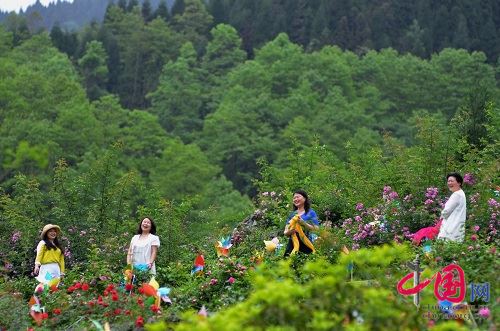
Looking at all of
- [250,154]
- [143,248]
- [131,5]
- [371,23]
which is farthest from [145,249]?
[131,5]

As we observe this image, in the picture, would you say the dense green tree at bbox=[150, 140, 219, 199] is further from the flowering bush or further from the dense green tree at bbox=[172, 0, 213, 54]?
the dense green tree at bbox=[172, 0, 213, 54]

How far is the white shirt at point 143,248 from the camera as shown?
1029 centimetres

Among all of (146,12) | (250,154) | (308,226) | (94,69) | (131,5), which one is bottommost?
(250,154)

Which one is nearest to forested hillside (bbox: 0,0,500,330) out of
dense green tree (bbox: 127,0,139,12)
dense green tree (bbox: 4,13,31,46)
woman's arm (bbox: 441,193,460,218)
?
woman's arm (bbox: 441,193,460,218)

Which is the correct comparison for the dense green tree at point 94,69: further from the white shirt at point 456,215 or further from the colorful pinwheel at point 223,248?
the white shirt at point 456,215

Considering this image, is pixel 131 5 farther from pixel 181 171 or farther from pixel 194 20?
pixel 181 171

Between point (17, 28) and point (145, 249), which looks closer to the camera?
point (145, 249)

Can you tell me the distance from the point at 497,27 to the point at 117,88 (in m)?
38.0

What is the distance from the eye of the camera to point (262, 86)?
62.7 metres

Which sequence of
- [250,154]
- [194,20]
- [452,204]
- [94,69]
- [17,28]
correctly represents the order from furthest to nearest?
1. [194,20]
2. [17,28]
3. [94,69]
4. [250,154]
5. [452,204]

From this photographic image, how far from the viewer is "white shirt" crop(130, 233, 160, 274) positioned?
10289 mm

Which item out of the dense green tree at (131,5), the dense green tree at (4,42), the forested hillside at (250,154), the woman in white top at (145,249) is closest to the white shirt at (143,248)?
the woman in white top at (145,249)

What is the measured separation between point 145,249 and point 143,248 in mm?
25

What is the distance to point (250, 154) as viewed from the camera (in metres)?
54.5
